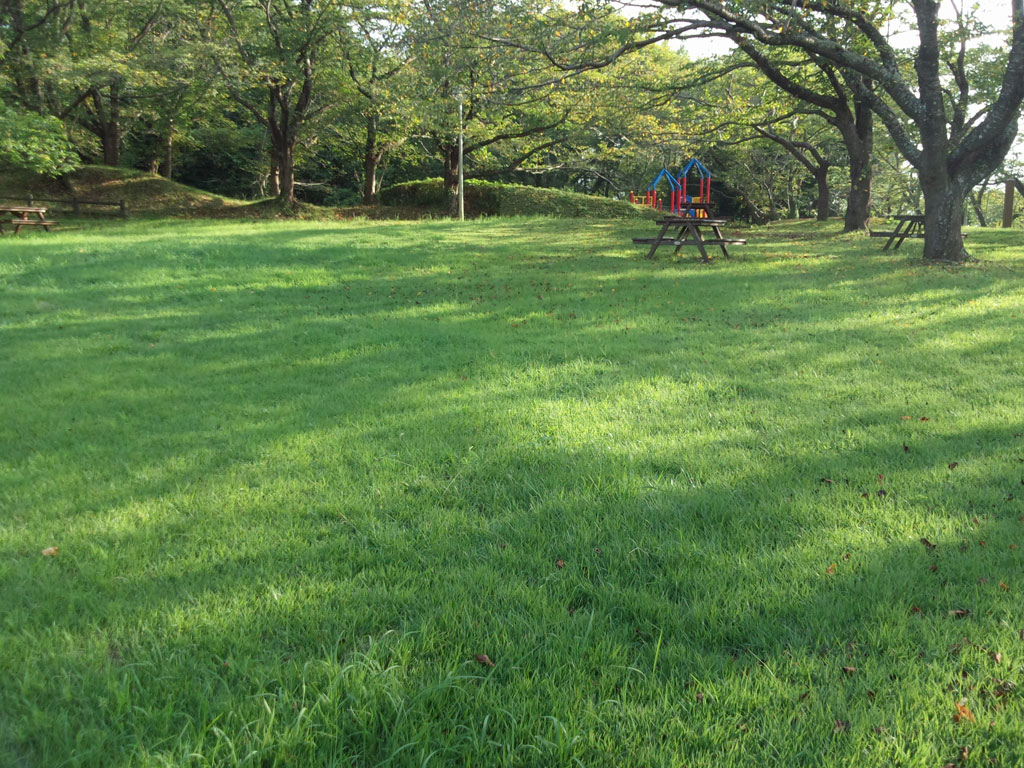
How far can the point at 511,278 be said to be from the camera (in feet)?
39.5

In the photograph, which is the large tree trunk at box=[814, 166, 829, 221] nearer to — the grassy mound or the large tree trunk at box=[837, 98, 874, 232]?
the large tree trunk at box=[837, 98, 874, 232]

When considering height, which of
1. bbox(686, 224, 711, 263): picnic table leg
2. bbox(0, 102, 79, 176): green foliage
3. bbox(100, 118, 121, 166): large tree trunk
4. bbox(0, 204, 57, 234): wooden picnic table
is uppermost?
bbox(100, 118, 121, 166): large tree trunk

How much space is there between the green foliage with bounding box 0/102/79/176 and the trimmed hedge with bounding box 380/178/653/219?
14.0 metres

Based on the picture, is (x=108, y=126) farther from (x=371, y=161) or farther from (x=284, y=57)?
(x=371, y=161)

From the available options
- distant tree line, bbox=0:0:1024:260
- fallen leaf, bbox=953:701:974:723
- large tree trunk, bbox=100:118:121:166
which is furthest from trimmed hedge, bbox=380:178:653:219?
fallen leaf, bbox=953:701:974:723

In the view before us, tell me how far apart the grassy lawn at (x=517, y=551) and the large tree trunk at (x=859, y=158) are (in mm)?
14582

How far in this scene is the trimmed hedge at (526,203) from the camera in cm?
2881

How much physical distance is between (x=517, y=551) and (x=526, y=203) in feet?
91.6

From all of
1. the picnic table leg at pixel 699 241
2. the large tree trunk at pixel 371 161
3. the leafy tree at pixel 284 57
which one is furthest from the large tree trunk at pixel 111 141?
the picnic table leg at pixel 699 241

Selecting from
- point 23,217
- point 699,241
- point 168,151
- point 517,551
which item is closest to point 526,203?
point 699,241

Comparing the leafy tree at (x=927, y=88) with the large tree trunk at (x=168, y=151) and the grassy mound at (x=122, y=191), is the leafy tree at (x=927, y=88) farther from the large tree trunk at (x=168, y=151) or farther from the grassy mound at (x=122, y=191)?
the large tree trunk at (x=168, y=151)

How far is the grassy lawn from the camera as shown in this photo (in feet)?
6.43

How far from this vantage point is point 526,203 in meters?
29.3

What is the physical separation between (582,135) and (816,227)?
13286mm
